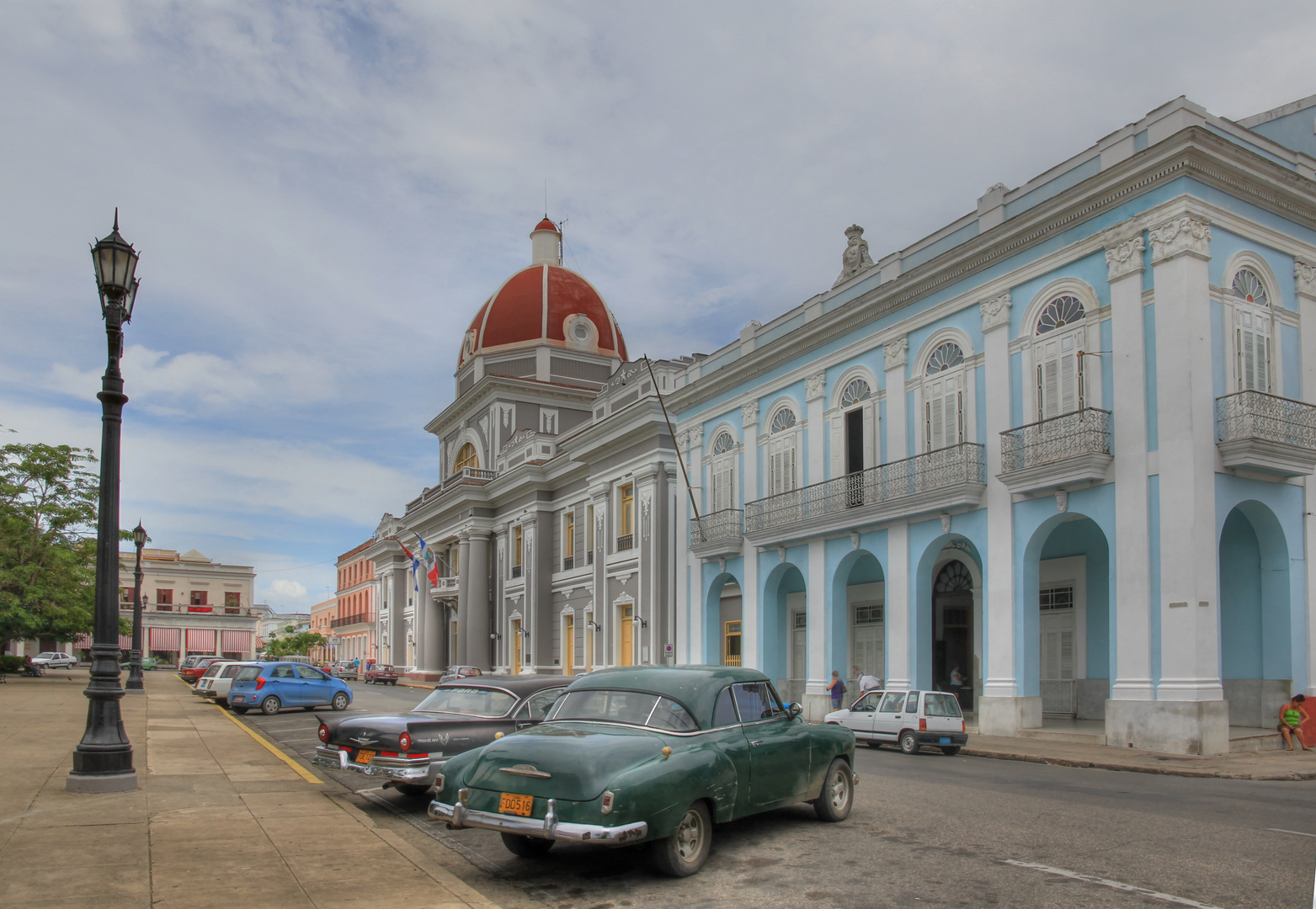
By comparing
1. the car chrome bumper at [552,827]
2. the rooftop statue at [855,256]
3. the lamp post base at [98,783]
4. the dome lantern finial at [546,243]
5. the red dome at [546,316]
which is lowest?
the lamp post base at [98,783]

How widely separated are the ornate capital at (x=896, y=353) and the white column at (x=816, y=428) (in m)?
2.56

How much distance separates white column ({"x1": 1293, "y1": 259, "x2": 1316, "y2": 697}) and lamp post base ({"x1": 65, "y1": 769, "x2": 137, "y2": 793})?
18465 mm

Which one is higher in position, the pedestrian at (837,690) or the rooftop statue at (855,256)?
the rooftop statue at (855,256)

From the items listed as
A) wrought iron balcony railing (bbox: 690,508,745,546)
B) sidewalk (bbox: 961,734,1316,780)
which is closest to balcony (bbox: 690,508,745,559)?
wrought iron balcony railing (bbox: 690,508,745,546)

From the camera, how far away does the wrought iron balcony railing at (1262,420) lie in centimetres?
1761

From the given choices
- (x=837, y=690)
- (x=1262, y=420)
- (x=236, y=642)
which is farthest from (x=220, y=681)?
(x=236, y=642)

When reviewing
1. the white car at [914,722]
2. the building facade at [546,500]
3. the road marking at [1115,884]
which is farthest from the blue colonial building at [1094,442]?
the road marking at [1115,884]

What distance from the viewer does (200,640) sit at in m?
104

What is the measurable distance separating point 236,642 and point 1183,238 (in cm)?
10379

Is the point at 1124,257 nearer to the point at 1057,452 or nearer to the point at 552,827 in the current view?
the point at 1057,452

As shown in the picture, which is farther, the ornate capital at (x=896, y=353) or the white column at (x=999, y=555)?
the ornate capital at (x=896, y=353)

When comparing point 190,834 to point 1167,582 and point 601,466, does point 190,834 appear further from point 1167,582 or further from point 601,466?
point 601,466

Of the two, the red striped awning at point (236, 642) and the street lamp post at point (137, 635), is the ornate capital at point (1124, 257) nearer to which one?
the street lamp post at point (137, 635)

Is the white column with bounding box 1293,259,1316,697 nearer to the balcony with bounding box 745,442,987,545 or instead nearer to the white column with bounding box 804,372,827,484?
the balcony with bounding box 745,442,987,545
